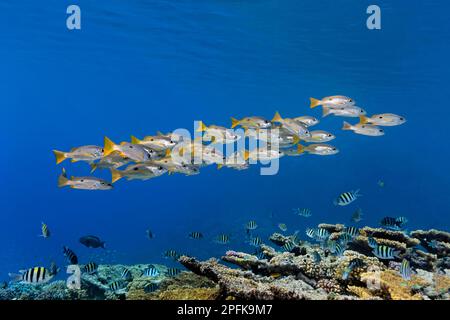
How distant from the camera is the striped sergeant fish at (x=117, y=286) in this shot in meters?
8.09

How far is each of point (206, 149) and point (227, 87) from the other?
39.7 metres

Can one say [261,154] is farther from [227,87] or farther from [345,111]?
[227,87]

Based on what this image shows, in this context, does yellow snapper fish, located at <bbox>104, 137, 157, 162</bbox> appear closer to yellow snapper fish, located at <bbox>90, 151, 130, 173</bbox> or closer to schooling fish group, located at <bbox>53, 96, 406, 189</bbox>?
schooling fish group, located at <bbox>53, 96, 406, 189</bbox>

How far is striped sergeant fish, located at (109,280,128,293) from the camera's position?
8.09 meters

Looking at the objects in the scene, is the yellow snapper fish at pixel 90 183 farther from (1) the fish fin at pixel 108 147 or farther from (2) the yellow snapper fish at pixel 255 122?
(2) the yellow snapper fish at pixel 255 122

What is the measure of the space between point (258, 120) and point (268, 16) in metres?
18.8

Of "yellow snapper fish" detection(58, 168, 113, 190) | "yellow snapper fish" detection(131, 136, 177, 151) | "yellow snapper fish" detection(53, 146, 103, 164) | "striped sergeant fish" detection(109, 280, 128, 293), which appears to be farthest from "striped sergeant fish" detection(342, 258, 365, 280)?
"striped sergeant fish" detection(109, 280, 128, 293)

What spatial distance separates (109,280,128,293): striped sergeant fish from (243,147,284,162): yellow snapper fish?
382 centimetres

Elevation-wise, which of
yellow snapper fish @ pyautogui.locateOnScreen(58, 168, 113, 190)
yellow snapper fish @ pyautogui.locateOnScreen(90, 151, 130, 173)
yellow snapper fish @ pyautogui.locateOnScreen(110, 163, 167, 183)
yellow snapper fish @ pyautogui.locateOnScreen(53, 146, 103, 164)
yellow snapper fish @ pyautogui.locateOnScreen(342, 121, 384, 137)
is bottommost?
yellow snapper fish @ pyautogui.locateOnScreen(58, 168, 113, 190)

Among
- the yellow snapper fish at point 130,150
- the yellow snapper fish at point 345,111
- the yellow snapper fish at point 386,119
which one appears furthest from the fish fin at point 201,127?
the yellow snapper fish at point 386,119

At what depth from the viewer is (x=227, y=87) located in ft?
150

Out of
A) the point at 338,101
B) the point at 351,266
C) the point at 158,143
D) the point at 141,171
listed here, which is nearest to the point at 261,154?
the point at 338,101

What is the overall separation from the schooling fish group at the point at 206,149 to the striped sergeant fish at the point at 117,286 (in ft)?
8.43
